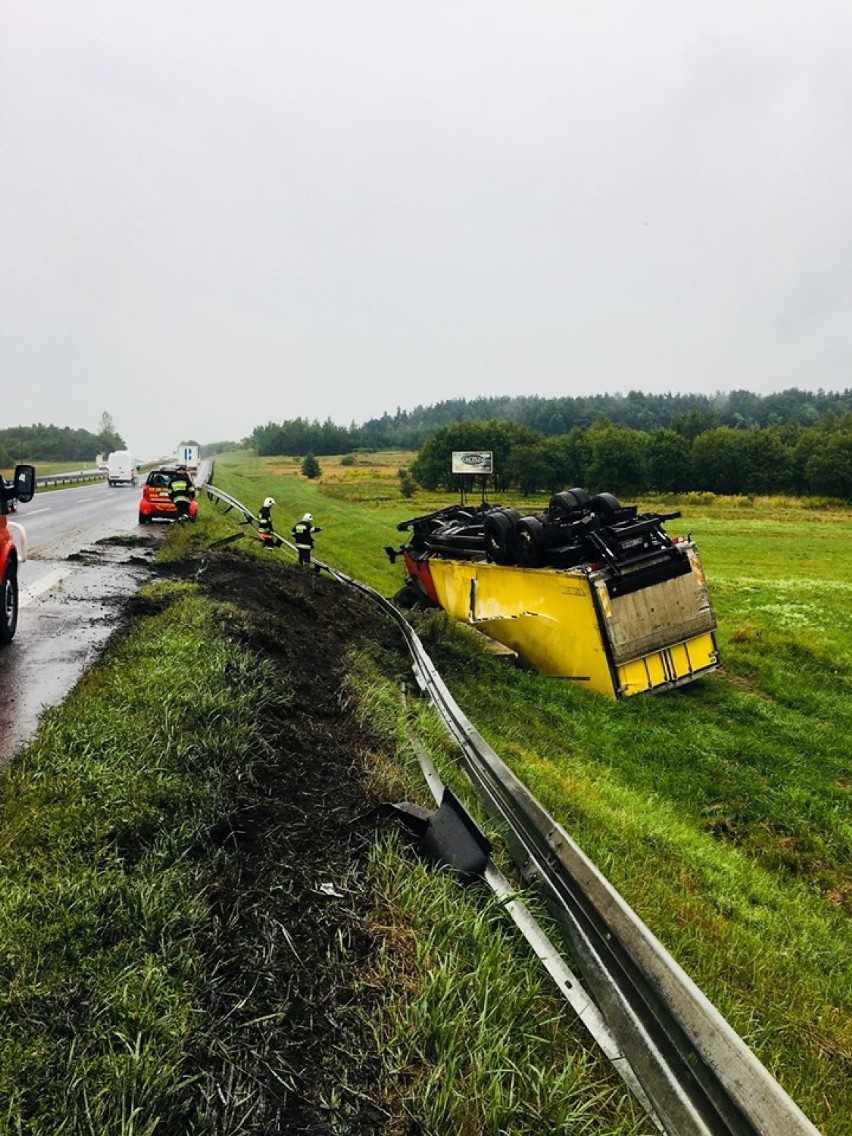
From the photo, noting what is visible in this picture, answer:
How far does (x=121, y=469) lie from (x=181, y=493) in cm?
3033

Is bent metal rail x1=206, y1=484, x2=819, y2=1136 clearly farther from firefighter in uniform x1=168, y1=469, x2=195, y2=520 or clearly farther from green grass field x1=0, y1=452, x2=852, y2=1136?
firefighter in uniform x1=168, y1=469, x2=195, y2=520

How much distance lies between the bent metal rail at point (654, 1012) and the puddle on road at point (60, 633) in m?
3.36

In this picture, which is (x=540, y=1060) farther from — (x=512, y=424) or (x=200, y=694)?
(x=512, y=424)

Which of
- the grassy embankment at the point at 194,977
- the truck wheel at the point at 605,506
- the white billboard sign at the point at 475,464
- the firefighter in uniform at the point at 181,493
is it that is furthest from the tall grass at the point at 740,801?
the firefighter in uniform at the point at 181,493

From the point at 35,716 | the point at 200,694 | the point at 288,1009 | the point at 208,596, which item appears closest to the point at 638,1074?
the point at 288,1009

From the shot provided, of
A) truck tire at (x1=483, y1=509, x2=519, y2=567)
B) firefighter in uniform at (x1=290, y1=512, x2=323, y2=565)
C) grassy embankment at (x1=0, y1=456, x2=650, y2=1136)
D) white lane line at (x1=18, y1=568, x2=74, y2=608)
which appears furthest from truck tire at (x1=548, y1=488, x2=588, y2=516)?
grassy embankment at (x1=0, y1=456, x2=650, y2=1136)

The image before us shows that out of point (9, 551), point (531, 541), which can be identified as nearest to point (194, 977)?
point (9, 551)

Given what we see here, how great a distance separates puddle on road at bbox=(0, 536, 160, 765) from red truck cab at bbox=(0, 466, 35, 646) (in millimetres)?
247

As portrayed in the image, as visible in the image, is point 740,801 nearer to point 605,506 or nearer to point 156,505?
point 605,506

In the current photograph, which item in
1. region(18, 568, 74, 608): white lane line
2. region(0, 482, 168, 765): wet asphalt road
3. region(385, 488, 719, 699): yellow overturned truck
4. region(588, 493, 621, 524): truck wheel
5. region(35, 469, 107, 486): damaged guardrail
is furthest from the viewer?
region(35, 469, 107, 486): damaged guardrail

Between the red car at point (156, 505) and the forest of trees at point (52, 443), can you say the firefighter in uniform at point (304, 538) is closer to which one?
the red car at point (156, 505)

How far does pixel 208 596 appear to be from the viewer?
8609 mm

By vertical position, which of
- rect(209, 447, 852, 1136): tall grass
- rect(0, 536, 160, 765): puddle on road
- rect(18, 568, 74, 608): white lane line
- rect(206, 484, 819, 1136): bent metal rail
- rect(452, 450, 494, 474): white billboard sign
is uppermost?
rect(452, 450, 494, 474): white billboard sign

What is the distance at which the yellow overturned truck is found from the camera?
9.41 m
